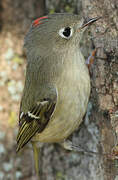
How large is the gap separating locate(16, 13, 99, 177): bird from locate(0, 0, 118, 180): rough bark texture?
189mm

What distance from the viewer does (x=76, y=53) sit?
259 cm

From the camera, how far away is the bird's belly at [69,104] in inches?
101

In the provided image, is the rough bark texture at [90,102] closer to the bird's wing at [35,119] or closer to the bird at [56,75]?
the bird at [56,75]

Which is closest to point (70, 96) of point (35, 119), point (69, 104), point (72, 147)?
point (69, 104)

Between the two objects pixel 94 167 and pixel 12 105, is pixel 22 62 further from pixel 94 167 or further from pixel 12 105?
pixel 94 167

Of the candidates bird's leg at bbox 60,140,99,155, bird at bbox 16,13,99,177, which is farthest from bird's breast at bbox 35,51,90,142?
bird's leg at bbox 60,140,99,155

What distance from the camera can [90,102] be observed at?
3064mm

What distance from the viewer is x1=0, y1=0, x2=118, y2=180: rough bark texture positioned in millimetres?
2580

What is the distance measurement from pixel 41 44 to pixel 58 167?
5.70ft

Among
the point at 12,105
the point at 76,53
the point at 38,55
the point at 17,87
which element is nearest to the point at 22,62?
the point at 17,87

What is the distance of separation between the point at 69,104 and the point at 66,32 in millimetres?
646

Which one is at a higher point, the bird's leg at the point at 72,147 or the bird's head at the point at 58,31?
the bird's head at the point at 58,31

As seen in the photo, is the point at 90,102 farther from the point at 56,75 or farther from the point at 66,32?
the point at 66,32

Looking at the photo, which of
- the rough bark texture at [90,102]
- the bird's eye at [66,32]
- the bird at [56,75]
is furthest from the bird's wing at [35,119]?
the bird's eye at [66,32]
